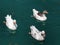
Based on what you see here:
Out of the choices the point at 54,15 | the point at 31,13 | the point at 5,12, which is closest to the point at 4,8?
the point at 5,12

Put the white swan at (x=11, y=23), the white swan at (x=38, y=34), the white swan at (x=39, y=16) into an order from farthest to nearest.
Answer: the white swan at (x=39, y=16)
the white swan at (x=11, y=23)
the white swan at (x=38, y=34)

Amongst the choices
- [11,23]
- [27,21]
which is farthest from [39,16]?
[11,23]

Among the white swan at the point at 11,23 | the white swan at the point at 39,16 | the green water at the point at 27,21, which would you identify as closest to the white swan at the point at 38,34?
the green water at the point at 27,21

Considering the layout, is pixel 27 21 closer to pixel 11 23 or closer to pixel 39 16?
pixel 39 16

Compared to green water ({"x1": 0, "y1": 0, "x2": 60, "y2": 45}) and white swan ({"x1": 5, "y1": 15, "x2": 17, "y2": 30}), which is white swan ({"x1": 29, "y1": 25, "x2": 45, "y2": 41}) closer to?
green water ({"x1": 0, "y1": 0, "x2": 60, "y2": 45})

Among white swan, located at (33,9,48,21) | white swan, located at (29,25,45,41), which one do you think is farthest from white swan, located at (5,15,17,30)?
white swan, located at (33,9,48,21)

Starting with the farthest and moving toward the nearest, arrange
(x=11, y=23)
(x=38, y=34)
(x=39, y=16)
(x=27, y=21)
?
1. (x=39, y=16)
2. (x=27, y=21)
3. (x=11, y=23)
4. (x=38, y=34)

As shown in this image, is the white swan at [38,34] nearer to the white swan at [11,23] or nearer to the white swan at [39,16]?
the white swan at [11,23]

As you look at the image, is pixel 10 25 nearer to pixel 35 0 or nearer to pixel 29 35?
pixel 29 35
